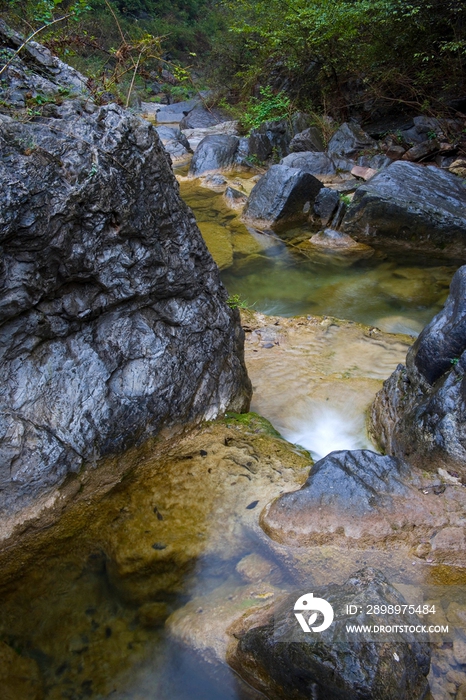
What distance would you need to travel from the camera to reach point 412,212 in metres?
8.01

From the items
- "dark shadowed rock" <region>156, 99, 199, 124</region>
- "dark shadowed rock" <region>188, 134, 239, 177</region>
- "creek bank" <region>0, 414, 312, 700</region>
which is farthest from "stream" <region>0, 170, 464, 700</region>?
"dark shadowed rock" <region>156, 99, 199, 124</region>

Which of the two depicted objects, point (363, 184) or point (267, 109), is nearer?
point (363, 184)

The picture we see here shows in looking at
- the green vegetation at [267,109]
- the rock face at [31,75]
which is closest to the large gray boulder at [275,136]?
the green vegetation at [267,109]

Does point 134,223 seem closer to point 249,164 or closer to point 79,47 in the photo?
point 79,47

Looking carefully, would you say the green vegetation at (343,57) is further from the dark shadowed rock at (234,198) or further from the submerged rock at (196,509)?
the submerged rock at (196,509)

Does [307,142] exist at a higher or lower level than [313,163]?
higher

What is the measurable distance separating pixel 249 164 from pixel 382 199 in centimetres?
542

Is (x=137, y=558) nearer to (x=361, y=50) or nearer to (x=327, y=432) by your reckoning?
(x=327, y=432)

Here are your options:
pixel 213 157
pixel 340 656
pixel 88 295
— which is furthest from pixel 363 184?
pixel 340 656

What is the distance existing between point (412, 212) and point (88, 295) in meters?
6.57

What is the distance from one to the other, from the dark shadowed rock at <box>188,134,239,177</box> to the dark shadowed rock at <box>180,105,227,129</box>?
4801 mm

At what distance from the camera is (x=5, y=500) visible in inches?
110

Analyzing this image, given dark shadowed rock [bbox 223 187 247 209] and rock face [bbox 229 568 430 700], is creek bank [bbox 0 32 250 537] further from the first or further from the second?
dark shadowed rock [bbox 223 187 247 209]

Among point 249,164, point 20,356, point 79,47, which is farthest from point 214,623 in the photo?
point 249,164
